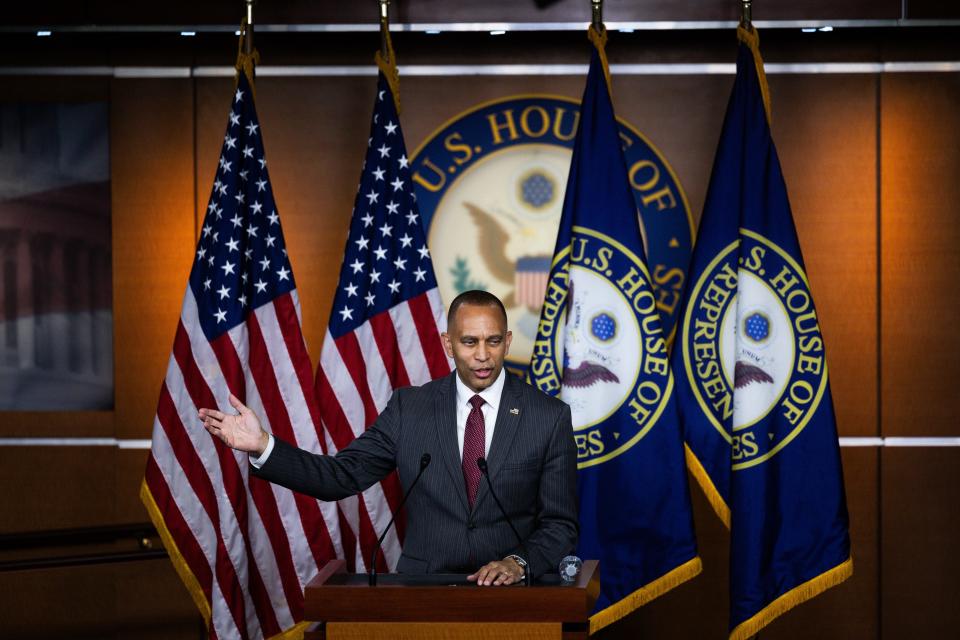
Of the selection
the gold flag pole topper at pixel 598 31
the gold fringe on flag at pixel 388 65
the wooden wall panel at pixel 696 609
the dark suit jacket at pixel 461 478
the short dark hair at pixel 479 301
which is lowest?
the wooden wall panel at pixel 696 609

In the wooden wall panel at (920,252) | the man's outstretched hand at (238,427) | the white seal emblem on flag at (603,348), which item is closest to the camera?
the man's outstretched hand at (238,427)

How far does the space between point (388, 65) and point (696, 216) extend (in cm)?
150

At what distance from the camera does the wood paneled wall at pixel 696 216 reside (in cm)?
470

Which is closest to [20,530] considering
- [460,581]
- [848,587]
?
[460,581]

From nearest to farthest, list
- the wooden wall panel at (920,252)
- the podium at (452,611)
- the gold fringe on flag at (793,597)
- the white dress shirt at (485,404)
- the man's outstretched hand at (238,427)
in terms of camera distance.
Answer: the podium at (452,611)
the man's outstretched hand at (238,427)
the white dress shirt at (485,404)
the gold fringe on flag at (793,597)
the wooden wall panel at (920,252)

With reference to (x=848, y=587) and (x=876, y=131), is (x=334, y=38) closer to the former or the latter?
(x=876, y=131)

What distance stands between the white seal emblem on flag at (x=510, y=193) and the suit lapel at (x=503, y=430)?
1619 mm

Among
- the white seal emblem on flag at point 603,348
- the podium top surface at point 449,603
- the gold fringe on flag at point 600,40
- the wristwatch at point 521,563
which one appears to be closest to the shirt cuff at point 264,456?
the podium top surface at point 449,603

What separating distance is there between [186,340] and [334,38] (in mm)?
1538

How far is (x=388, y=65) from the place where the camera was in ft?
14.0

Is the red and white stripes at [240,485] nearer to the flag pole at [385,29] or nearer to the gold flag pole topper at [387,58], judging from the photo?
the gold flag pole topper at [387,58]

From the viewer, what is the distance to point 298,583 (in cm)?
419

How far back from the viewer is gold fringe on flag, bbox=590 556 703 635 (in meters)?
4.10

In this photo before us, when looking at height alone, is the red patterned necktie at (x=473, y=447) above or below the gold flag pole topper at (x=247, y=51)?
below
